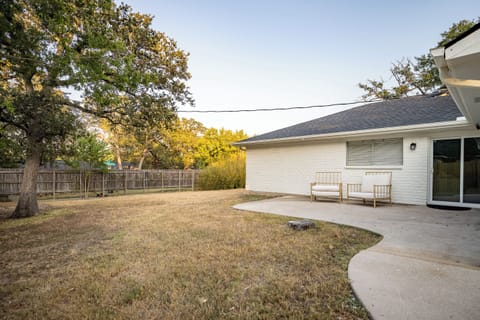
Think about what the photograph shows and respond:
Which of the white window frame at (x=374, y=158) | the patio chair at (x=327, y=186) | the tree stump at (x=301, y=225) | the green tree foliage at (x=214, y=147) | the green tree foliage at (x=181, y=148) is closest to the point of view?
the tree stump at (x=301, y=225)

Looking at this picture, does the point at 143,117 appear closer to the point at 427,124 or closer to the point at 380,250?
the point at 380,250

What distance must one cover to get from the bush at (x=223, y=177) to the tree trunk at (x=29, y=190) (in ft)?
27.4

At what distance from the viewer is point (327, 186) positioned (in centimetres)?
768

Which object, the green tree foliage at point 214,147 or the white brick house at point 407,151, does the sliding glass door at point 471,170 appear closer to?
the white brick house at point 407,151

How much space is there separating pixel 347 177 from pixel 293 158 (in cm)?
213

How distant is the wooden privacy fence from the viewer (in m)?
10.2

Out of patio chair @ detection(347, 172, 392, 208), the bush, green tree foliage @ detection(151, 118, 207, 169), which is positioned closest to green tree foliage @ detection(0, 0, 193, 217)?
patio chair @ detection(347, 172, 392, 208)

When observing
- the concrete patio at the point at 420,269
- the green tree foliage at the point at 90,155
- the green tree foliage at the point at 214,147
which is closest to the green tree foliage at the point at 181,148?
the green tree foliage at the point at 214,147

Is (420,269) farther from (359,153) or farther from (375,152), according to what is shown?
(359,153)

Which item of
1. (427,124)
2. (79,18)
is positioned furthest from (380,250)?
(79,18)

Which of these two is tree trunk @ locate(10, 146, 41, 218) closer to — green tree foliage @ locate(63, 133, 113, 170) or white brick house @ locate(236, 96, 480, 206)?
green tree foliage @ locate(63, 133, 113, 170)

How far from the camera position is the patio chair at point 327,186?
7598 mm

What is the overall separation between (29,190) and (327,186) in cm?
862

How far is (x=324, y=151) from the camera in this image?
8656mm
